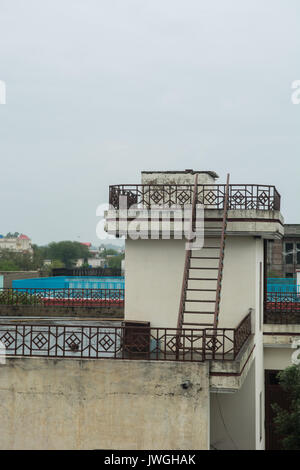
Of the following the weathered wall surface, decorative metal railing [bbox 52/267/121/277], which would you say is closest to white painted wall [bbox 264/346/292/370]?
the weathered wall surface

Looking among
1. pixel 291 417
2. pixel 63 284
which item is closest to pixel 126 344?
pixel 291 417

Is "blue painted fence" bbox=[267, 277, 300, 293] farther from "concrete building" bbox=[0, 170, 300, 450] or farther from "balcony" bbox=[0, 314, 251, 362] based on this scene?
"balcony" bbox=[0, 314, 251, 362]

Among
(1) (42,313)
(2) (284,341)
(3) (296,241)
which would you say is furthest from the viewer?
(3) (296,241)

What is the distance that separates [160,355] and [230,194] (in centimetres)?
436

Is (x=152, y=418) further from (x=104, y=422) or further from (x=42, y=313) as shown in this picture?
(x=42, y=313)

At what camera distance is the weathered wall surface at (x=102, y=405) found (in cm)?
1173

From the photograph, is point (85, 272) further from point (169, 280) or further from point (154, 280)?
point (169, 280)

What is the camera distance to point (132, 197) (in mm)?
15312

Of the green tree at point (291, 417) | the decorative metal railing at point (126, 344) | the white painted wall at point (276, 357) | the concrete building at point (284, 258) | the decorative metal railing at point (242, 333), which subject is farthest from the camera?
the concrete building at point (284, 258)

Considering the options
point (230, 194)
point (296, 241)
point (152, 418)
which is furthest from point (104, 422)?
point (296, 241)

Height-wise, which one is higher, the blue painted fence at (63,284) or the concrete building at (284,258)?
the concrete building at (284,258)

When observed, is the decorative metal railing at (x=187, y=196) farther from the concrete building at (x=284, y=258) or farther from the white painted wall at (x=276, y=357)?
the concrete building at (x=284, y=258)

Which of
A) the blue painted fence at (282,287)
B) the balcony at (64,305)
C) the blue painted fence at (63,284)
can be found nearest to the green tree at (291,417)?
the blue painted fence at (282,287)
